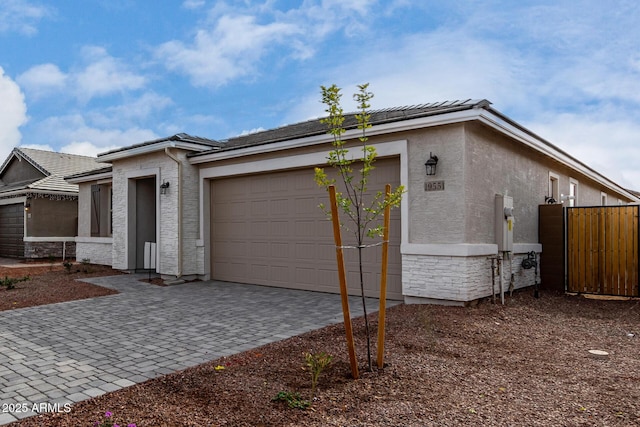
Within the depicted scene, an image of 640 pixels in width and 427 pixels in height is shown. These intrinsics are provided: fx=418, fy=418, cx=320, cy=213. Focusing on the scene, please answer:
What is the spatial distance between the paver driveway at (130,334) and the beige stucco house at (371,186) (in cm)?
109

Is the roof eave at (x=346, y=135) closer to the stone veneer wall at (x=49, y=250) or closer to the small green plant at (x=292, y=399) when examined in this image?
the small green plant at (x=292, y=399)

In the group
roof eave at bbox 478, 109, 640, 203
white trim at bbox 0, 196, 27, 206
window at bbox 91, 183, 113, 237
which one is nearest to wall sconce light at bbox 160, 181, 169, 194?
window at bbox 91, 183, 113, 237

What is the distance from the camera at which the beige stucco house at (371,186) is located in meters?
7.17

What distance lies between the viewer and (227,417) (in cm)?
309

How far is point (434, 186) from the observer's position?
7285 mm

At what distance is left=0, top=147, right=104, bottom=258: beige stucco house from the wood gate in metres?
18.0

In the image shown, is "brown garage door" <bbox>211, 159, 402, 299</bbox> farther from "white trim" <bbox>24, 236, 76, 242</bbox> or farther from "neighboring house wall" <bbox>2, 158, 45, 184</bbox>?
"neighboring house wall" <bbox>2, 158, 45, 184</bbox>

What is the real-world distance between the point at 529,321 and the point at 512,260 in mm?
2350

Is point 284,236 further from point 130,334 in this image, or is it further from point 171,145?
point 130,334

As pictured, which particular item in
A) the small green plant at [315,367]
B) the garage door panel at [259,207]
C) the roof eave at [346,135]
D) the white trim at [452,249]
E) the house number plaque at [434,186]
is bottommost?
the small green plant at [315,367]

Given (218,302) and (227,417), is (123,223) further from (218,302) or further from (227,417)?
(227,417)

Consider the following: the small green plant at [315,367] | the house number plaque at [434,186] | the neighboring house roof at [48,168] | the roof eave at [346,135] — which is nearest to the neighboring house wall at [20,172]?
the neighboring house roof at [48,168]

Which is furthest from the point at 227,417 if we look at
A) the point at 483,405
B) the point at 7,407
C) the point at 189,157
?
the point at 189,157

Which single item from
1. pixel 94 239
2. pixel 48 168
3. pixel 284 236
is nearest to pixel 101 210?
pixel 94 239
